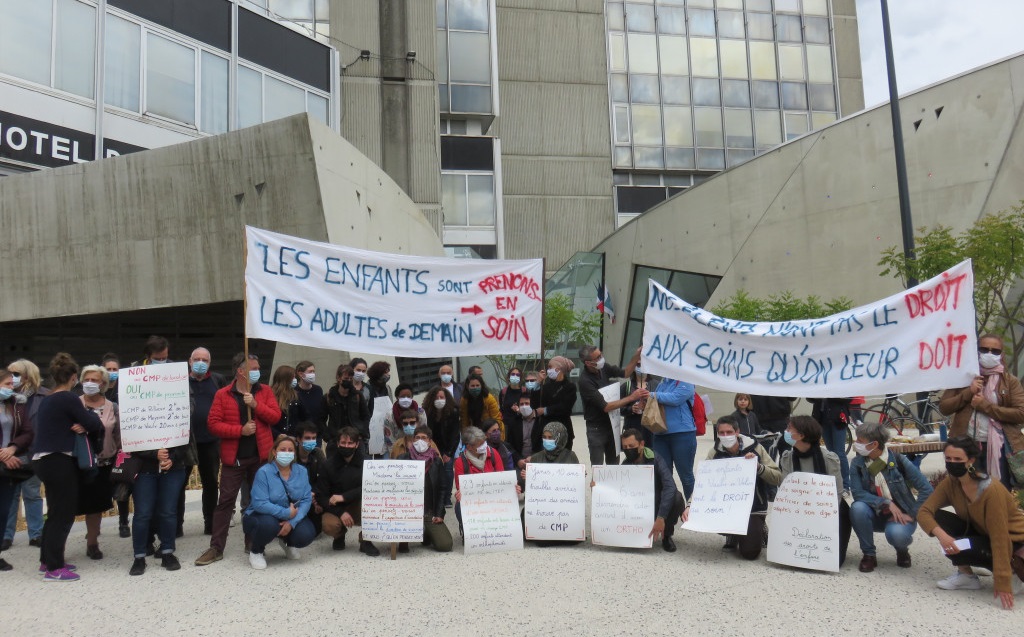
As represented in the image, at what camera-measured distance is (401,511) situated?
7055 millimetres

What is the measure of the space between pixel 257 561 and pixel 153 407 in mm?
1548

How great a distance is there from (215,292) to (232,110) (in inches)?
296

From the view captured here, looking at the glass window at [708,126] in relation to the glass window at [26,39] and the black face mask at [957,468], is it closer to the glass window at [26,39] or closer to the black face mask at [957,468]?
the glass window at [26,39]

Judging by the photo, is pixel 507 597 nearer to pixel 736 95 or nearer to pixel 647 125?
pixel 647 125

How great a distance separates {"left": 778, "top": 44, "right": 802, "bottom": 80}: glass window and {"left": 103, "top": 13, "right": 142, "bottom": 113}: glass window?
107 feet

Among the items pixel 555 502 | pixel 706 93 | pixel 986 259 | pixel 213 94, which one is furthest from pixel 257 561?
pixel 706 93

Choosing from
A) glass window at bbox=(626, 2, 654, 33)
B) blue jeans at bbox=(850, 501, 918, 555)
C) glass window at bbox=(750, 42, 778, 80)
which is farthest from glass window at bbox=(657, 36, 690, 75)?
blue jeans at bbox=(850, 501, 918, 555)

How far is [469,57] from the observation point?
1390 inches

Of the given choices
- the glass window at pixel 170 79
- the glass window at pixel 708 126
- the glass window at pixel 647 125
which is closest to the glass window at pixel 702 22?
the glass window at pixel 708 126

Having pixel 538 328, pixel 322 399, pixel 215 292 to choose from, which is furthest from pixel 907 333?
pixel 215 292

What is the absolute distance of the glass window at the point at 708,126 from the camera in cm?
3984

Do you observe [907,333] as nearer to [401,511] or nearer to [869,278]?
[401,511]

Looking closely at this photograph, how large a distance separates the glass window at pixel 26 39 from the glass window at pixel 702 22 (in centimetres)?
3180

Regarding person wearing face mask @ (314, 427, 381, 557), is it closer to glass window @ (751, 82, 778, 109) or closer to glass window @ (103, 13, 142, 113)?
glass window @ (103, 13, 142, 113)
